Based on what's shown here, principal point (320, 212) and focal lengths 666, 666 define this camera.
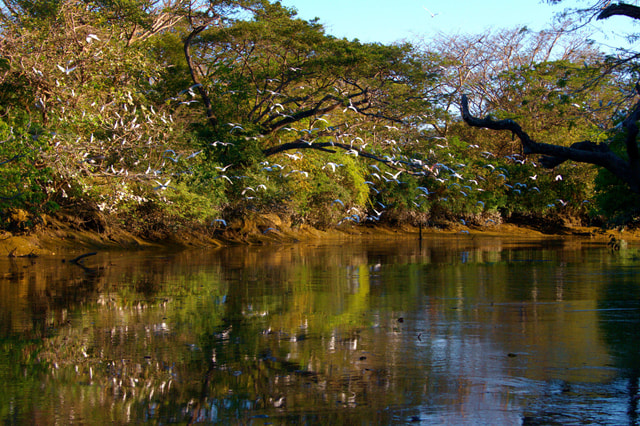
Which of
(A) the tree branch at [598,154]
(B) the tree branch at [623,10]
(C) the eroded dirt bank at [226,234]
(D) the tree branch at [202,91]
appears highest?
(D) the tree branch at [202,91]

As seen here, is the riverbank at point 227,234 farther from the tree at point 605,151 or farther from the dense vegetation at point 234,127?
the tree at point 605,151

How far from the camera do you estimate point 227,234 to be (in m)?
26.9

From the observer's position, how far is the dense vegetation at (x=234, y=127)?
17844 millimetres

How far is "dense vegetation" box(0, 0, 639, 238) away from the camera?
17.8m

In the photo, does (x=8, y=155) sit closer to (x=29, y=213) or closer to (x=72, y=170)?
(x=72, y=170)

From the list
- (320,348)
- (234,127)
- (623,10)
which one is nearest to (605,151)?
(623,10)

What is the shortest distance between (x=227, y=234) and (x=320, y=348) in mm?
19694

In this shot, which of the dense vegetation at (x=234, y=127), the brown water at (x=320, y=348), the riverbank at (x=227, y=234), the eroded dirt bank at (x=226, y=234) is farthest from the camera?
the riverbank at (x=227, y=234)

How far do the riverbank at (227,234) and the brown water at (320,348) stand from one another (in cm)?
597

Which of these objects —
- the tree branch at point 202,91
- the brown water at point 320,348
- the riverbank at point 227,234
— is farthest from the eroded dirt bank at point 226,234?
the brown water at point 320,348

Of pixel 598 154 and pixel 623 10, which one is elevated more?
pixel 623 10

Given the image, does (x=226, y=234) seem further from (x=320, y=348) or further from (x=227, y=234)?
(x=320, y=348)

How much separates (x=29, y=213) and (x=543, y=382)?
17376 millimetres

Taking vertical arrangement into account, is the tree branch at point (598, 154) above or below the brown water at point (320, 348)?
above
